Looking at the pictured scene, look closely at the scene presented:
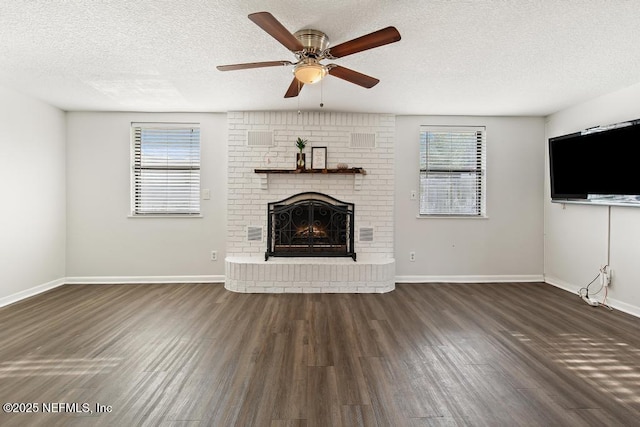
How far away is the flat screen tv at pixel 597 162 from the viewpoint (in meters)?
3.02

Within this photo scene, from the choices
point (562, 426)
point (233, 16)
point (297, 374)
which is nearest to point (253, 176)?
point (233, 16)

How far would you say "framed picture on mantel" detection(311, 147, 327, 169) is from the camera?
4.24 m

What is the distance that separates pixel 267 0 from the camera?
1885 mm

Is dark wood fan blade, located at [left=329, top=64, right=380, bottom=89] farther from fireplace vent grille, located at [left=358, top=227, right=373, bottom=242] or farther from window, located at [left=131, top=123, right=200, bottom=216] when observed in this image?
window, located at [left=131, top=123, right=200, bottom=216]

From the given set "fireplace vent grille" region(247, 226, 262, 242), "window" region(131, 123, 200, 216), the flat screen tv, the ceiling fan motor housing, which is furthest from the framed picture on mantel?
the flat screen tv

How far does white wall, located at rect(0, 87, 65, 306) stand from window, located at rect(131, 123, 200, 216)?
95 cm

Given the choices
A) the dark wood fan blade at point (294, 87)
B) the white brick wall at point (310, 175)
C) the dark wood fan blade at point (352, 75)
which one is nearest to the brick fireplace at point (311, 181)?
the white brick wall at point (310, 175)

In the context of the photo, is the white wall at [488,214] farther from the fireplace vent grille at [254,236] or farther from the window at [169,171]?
the window at [169,171]

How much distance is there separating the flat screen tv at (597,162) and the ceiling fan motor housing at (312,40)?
316cm

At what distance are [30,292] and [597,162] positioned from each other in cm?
671

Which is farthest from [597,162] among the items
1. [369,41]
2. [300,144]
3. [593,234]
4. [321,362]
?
[321,362]

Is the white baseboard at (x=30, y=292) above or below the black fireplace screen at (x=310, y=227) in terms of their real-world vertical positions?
below

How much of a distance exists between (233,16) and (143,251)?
3.46m

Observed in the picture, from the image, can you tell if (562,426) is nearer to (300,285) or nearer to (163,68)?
(300,285)
